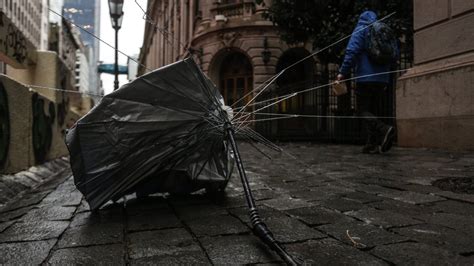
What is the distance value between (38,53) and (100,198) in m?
6.04

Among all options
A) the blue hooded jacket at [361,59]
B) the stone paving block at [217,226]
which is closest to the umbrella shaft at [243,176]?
the stone paving block at [217,226]

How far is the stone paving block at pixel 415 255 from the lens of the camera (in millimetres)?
1787

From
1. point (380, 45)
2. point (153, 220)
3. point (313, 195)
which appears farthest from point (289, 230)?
point (380, 45)

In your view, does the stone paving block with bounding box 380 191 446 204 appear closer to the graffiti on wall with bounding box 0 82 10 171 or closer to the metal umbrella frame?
the metal umbrella frame

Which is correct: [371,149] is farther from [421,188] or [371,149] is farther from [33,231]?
[33,231]

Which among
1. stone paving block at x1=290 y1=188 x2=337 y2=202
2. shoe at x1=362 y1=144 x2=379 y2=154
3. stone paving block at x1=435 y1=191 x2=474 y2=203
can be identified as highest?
shoe at x1=362 y1=144 x2=379 y2=154

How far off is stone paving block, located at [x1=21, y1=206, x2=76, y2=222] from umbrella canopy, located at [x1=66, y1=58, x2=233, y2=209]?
1.02 feet

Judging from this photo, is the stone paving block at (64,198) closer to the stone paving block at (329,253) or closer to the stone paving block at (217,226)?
the stone paving block at (217,226)

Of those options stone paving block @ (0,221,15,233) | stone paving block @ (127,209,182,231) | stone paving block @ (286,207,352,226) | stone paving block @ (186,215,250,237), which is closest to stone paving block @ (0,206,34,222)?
stone paving block @ (0,221,15,233)

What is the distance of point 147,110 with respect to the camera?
2.80m

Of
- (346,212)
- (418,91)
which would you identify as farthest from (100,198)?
(418,91)

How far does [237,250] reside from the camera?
79.4 inches

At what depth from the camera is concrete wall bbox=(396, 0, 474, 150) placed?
19.8 feet

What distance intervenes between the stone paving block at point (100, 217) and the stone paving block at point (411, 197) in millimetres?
1930
